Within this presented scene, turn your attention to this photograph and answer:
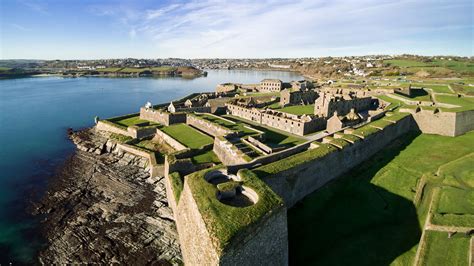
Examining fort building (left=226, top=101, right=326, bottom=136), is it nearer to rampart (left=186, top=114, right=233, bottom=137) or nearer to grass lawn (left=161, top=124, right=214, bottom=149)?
rampart (left=186, top=114, right=233, bottom=137)

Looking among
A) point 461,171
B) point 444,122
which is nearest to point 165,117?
point 461,171

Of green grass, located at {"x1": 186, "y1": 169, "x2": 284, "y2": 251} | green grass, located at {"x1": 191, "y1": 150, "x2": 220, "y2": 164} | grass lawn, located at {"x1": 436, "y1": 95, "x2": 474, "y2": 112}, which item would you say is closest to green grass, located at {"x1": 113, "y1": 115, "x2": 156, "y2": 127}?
green grass, located at {"x1": 191, "y1": 150, "x2": 220, "y2": 164}

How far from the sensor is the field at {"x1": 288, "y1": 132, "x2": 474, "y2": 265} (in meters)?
13.4

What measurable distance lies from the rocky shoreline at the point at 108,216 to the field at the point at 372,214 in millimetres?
7324

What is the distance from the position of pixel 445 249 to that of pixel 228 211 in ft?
30.5

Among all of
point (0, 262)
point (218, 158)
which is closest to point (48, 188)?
point (0, 262)

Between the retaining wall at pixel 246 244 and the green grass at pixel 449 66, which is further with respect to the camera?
the green grass at pixel 449 66

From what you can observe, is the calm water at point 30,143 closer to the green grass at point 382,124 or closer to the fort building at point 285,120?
the fort building at point 285,120

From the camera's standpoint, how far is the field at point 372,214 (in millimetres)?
13414

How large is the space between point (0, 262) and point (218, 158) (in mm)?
14724

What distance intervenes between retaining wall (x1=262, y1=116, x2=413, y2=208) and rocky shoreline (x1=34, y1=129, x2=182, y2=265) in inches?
272

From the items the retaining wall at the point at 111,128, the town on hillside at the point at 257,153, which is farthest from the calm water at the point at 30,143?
the town on hillside at the point at 257,153

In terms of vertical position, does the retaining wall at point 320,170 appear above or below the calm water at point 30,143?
above

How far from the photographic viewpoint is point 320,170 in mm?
19250
